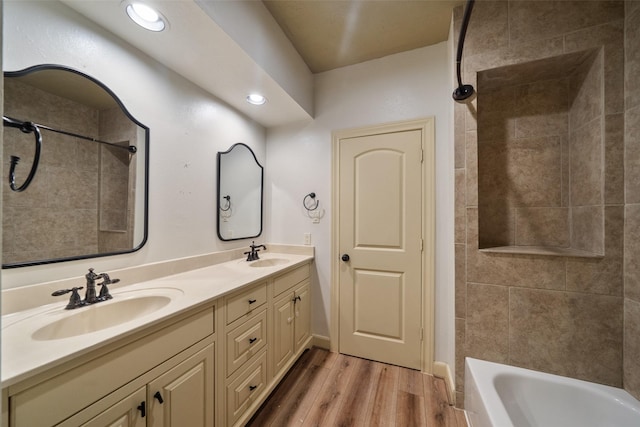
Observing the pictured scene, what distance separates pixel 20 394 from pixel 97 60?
1448 millimetres

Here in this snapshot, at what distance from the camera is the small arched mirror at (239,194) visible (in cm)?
211

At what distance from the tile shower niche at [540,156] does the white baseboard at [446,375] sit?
933 millimetres

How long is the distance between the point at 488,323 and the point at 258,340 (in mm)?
1372

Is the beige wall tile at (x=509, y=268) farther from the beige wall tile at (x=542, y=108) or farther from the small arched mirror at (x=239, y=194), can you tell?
the small arched mirror at (x=239, y=194)

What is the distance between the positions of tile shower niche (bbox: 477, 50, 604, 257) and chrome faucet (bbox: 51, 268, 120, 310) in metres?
2.05

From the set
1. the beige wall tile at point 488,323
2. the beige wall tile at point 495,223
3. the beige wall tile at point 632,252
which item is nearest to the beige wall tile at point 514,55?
the beige wall tile at point 495,223

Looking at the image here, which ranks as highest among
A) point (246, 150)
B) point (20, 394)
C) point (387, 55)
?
point (387, 55)

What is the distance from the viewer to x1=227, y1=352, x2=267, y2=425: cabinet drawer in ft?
4.75

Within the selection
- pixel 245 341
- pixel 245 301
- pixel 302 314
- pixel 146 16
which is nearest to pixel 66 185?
pixel 146 16

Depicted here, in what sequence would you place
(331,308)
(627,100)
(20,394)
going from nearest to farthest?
1. (20,394)
2. (627,100)
3. (331,308)

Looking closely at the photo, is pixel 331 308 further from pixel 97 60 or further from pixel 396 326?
pixel 97 60

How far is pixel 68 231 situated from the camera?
128 cm

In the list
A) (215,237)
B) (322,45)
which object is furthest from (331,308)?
(322,45)

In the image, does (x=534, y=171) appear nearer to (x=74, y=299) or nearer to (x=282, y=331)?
(x=282, y=331)
